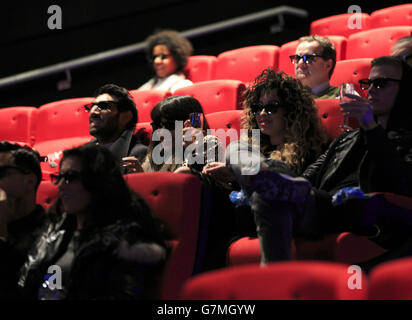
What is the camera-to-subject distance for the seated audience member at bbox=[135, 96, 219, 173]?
127cm

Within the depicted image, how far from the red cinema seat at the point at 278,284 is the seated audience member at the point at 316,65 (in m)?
1.03

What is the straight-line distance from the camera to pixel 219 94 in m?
1.74

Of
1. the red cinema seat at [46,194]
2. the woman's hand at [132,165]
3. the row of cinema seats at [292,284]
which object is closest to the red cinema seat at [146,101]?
the woman's hand at [132,165]

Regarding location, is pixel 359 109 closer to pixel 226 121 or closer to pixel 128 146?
pixel 226 121

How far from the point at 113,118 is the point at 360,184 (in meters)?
0.63

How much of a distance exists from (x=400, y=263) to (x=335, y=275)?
5cm

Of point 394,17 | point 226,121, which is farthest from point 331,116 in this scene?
point 394,17

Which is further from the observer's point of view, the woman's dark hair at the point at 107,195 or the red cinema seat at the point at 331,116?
the red cinema seat at the point at 331,116

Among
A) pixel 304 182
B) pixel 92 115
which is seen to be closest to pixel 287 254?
pixel 304 182

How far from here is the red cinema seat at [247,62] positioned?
2.04m

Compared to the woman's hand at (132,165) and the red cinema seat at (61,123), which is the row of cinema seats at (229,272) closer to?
the woman's hand at (132,165)
